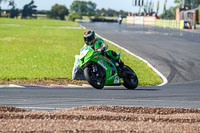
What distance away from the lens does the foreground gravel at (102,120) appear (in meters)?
7.68

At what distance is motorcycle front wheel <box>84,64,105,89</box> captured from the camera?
1377 cm

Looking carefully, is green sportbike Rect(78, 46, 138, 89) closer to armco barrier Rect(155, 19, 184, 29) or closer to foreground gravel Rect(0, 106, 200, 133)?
foreground gravel Rect(0, 106, 200, 133)

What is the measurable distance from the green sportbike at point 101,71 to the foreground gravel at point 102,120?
4075mm

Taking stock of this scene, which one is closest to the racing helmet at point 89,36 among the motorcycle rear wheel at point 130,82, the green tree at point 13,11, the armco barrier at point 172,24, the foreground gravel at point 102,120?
the motorcycle rear wheel at point 130,82

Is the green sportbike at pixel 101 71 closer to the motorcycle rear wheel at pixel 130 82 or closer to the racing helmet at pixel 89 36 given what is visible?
the motorcycle rear wheel at pixel 130 82

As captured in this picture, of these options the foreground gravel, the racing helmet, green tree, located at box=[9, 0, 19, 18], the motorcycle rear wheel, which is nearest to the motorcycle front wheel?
the racing helmet

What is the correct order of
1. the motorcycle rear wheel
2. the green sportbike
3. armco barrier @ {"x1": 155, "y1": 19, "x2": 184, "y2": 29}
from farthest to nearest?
armco barrier @ {"x1": 155, "y1": 19, "x2": 184, "y2": 29} → the motorcycle rear wheel → the green sportbike

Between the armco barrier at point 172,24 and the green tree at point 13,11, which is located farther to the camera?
the green tree at point 13,11

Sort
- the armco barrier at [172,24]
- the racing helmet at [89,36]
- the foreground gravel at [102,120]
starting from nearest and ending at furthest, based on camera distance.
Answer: the foreground gravel at [102,120] < the racing helmet at [89,36] < the armco barrier at [172,24]

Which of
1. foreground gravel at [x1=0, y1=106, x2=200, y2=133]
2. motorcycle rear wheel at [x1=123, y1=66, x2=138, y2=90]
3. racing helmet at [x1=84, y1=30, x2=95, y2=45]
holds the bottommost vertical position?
motorcycle rear wheel at [x1=123, y1=66, x2=138, y2=90]

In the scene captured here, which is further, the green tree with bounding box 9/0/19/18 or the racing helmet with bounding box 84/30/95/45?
the green tree with bounding box 9/0/19/18

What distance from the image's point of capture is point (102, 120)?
8469 mm

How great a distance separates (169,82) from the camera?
57.3 feet

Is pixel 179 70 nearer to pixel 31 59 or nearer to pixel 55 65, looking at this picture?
pixel 55 65
